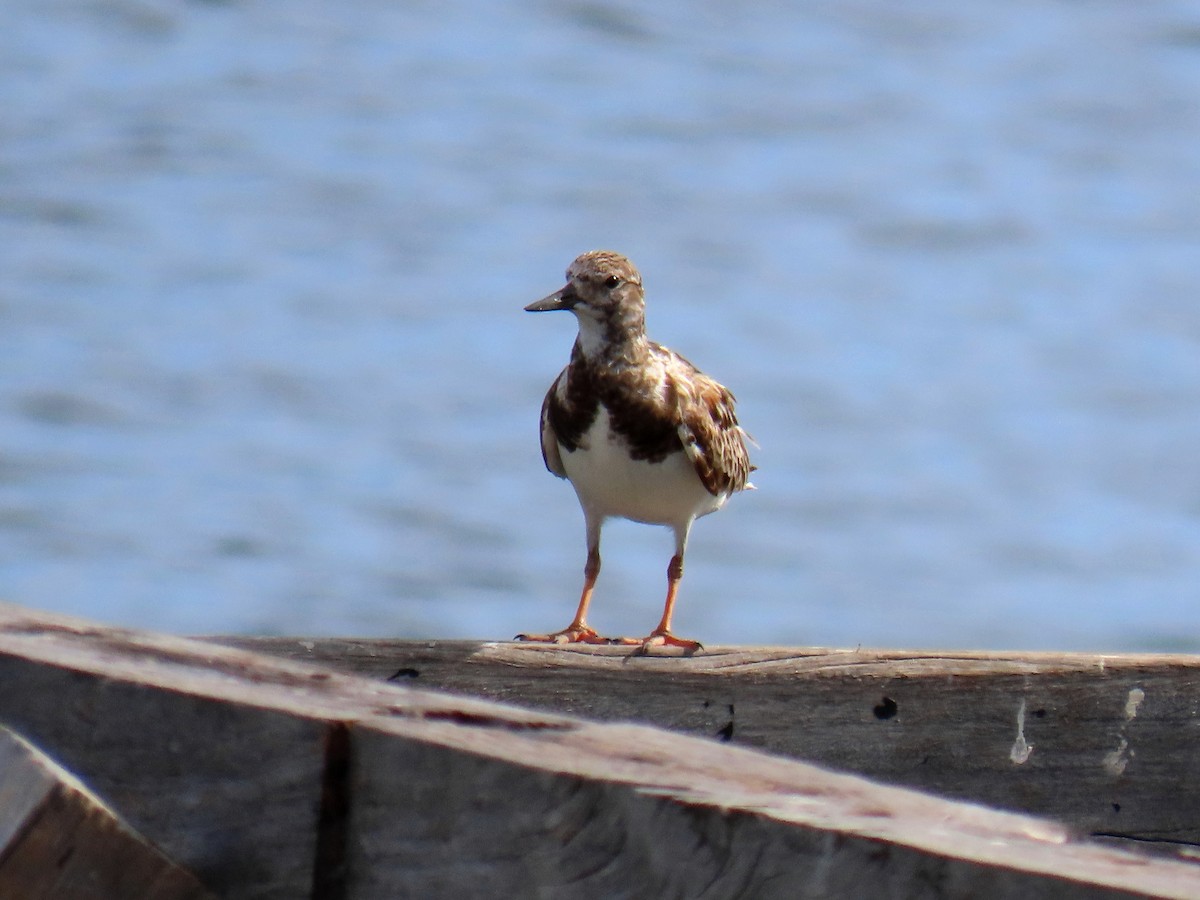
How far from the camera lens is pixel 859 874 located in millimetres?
1319

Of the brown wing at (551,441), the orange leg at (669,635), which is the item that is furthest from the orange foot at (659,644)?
the brown wing at (551,441)

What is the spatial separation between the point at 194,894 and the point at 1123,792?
72.8 inches

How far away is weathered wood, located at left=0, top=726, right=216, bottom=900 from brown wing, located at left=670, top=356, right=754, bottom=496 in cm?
325

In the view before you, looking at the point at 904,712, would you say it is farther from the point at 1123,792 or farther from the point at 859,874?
the point at 859,874

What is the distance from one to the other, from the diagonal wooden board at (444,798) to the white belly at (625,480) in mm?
2889

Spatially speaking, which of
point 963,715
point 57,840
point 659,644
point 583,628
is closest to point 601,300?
point 583,628

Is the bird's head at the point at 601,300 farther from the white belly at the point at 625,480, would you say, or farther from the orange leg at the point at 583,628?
the orange leg at the point at 583,628

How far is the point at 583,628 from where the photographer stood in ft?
14.3

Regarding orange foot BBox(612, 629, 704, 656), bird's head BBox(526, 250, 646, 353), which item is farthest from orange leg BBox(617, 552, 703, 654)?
bird's head BBox(526, 250, 646, 353)

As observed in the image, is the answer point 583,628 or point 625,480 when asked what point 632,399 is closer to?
point 625,480

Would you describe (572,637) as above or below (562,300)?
below

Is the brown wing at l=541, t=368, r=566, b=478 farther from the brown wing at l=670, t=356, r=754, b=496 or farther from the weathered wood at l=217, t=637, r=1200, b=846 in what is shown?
the weathered wood at l=217, t=637, r=1200, b=846

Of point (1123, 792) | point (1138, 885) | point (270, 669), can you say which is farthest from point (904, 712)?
point (1138, 885)

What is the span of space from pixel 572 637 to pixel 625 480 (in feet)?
2.45
